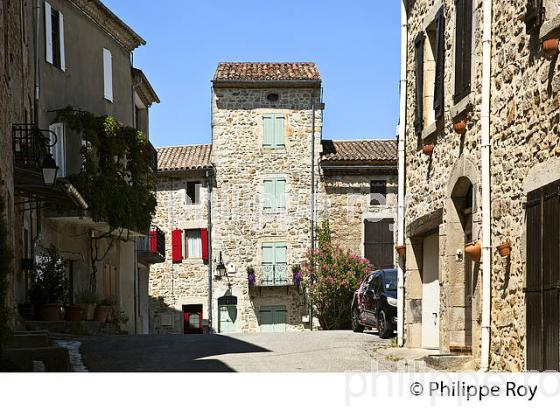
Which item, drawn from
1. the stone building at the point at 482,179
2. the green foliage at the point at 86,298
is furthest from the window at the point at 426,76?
the green foliage at the point at 86,298

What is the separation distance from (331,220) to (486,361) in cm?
2373

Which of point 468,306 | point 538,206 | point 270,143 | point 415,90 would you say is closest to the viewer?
point 538,206

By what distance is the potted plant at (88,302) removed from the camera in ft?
71.2

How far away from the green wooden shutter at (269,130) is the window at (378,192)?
3.86 m

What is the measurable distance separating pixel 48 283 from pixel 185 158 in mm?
16262

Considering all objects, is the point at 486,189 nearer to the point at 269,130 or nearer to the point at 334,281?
the point at 269,130

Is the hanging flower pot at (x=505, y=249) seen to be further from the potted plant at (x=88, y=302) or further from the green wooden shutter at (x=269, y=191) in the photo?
the green wooden shutter at (x=269, y=191)

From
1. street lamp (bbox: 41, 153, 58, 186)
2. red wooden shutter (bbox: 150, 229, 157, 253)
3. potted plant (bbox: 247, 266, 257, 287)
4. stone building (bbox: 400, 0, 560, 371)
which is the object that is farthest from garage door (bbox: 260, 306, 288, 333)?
street lamp (bbox: 41, 153, 58, 186)

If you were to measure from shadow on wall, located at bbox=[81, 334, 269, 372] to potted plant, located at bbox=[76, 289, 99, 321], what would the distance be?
300 centimetres

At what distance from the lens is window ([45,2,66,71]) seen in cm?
2142

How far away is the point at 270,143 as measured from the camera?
34.0 m
